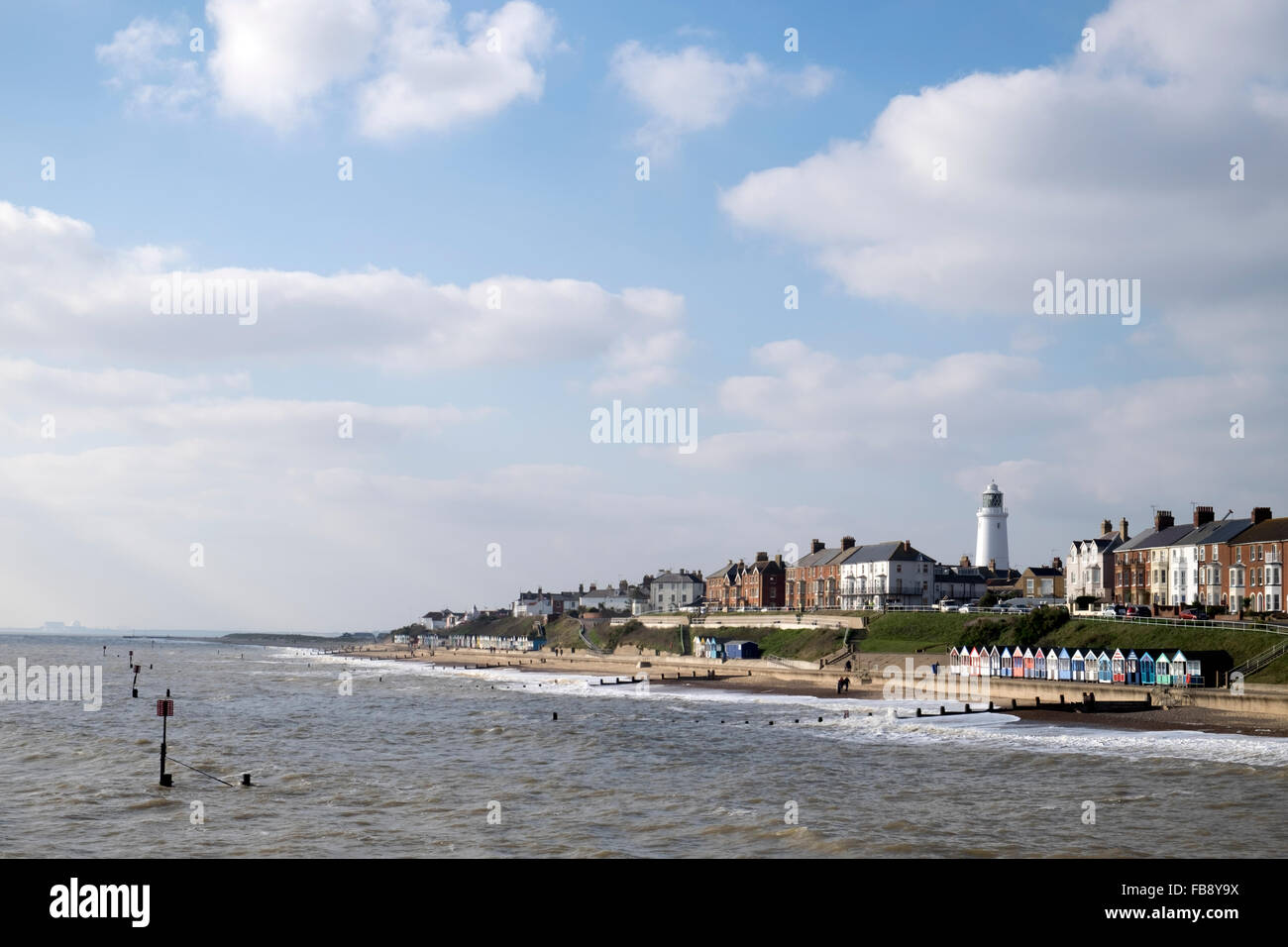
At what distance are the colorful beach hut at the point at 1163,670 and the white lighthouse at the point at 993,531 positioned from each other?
102 metres

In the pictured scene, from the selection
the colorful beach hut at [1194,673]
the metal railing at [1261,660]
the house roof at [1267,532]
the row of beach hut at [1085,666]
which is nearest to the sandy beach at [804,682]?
the colorful beach hut at [1194,673]

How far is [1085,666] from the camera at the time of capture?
76188 mm

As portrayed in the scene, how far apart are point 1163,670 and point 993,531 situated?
342ft

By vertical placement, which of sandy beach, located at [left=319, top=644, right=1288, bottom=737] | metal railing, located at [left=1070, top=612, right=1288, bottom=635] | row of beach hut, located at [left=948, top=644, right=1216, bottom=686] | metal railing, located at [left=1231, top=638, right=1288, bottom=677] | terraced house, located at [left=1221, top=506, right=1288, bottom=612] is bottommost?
sandy beach, located at [left=319, top=644, right=1288, bottom=737]

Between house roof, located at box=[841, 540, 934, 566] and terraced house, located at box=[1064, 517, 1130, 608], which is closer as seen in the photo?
terraced house, located at box=[1064, 517, 1130, 608]

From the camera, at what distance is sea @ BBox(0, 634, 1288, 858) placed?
89.1ft

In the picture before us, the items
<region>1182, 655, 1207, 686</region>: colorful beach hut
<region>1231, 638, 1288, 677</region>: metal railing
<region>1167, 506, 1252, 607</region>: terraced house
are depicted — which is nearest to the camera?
<region>1231, 638, 1288, 677</region>: metal railing

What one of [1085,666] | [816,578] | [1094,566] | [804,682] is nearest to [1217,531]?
[1094,566]

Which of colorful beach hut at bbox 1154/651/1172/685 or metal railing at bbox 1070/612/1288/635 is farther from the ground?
metal railing at bbox 1070/612/1288/635

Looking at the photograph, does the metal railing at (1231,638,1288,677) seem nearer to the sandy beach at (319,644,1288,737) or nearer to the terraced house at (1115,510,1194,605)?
the sandy beach at (319,644,1288,737)

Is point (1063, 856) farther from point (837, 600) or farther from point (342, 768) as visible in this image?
point (837, 600)

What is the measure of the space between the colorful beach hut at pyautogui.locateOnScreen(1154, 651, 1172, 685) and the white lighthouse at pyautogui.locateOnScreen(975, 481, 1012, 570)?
10159cm

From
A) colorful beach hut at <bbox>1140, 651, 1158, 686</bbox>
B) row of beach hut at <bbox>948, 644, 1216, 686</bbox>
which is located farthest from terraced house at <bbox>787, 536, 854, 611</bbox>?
colorful beach hut at <bbox>1140, 651, 1158, 686</bbox>

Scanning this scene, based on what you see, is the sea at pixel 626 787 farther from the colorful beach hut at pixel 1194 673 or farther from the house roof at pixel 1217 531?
the house roof at pixel 1217 531
